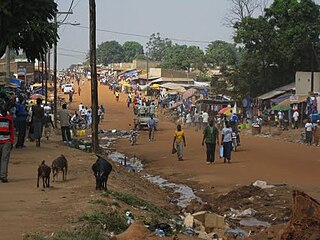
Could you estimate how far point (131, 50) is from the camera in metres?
181

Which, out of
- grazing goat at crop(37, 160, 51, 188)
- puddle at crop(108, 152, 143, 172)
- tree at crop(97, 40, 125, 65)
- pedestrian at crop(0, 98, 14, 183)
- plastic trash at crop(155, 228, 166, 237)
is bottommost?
puddle at crop(108, 152, 143, 172)

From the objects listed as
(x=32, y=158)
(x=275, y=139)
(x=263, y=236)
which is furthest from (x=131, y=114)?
(x=263, y=236)

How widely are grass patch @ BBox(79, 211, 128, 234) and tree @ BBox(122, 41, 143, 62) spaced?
537 ft

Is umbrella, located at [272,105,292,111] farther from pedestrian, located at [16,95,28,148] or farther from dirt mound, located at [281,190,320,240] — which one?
dirt mound, located at [281,190,320,240]

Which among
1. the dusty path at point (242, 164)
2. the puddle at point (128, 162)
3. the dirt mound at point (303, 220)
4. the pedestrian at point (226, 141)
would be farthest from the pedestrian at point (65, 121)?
the dirt mound at point (303, 220)

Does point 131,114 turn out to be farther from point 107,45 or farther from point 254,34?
point 107,45

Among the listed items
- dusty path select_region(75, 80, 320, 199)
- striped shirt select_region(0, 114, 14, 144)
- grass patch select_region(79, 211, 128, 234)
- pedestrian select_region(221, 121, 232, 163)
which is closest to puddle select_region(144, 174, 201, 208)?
dusty path select_region(75, 80, 320, 199)

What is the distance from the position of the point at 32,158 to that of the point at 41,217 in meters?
8.42

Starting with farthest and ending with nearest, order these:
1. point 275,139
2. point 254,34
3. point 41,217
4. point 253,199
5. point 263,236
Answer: point 254,34, point 275,139, point 253,199, point 263,236, point 41,217

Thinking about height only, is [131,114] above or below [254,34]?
below

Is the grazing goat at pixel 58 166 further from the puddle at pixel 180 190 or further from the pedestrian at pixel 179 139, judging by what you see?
the pedestrian at pixel 179 139

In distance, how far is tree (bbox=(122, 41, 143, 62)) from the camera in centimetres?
17450

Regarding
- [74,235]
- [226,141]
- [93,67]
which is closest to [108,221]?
[74,235]

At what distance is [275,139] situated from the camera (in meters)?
34.4
